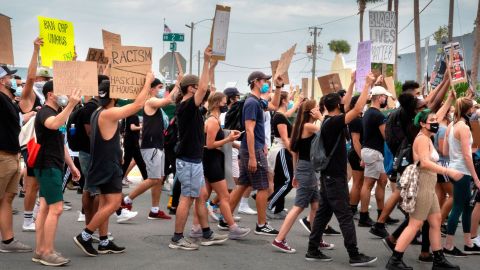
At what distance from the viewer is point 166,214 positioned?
10484mm

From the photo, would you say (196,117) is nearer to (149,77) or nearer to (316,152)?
(149,77)

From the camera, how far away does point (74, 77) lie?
6.80 m

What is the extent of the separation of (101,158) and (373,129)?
4.09 meters

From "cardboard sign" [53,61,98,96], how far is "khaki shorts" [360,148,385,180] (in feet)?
14.1

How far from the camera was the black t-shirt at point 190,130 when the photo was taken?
7.81m

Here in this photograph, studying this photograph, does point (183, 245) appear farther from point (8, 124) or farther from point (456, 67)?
point (456, 67)

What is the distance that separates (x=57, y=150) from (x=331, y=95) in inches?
114

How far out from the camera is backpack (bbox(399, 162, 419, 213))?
694 cm

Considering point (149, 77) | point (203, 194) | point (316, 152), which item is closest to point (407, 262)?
point (316, 152)

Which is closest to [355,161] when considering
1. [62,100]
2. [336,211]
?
[336,211]

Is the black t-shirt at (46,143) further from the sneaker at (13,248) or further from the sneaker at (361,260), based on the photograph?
the sneaker at (361,260)

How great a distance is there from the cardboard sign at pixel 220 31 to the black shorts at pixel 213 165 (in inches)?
55.0

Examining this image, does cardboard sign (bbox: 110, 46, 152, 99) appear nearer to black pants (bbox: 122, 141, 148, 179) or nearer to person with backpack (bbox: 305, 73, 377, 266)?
person with backpack (bbox: 305, 73, 377, 266)

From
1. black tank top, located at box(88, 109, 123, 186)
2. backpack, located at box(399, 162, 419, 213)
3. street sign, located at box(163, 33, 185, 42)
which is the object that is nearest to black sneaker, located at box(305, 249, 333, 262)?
backpack, located at box(399, 162, 419, 213)
